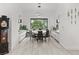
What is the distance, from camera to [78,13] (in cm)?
588

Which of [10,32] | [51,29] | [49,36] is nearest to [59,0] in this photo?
[10,32]

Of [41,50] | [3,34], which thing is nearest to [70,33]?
[41,50]

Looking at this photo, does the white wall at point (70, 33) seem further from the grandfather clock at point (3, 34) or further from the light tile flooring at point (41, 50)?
the grandfather clock at point (3, 34)

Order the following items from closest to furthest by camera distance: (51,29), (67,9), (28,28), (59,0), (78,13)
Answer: (59,0), (78,13), (67,9), (28,28), (51,29)

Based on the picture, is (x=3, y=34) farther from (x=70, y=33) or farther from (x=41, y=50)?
(x=70, y=33)

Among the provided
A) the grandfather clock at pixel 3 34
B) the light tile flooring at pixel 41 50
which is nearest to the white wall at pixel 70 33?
the light tile flooring at pixel 41 50

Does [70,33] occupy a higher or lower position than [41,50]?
higher

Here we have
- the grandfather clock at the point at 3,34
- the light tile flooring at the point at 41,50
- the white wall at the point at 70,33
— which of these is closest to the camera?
the grandfather clock at the point at 3,34

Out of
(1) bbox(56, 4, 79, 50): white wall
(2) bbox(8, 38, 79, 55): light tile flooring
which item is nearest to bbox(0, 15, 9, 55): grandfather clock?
(2) bbox(8, 38, 79, 55): light tile flooring

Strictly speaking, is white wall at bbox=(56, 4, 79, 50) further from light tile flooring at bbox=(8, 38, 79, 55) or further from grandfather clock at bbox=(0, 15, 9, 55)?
grandfather clock at bbox=(0, 15, 9, 55)

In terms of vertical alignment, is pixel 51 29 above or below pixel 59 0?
below

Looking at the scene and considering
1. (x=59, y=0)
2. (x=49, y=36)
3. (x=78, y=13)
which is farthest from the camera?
(x=49, y=36)

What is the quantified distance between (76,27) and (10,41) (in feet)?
9.42

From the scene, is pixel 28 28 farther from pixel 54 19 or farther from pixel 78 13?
pixel 78 13
